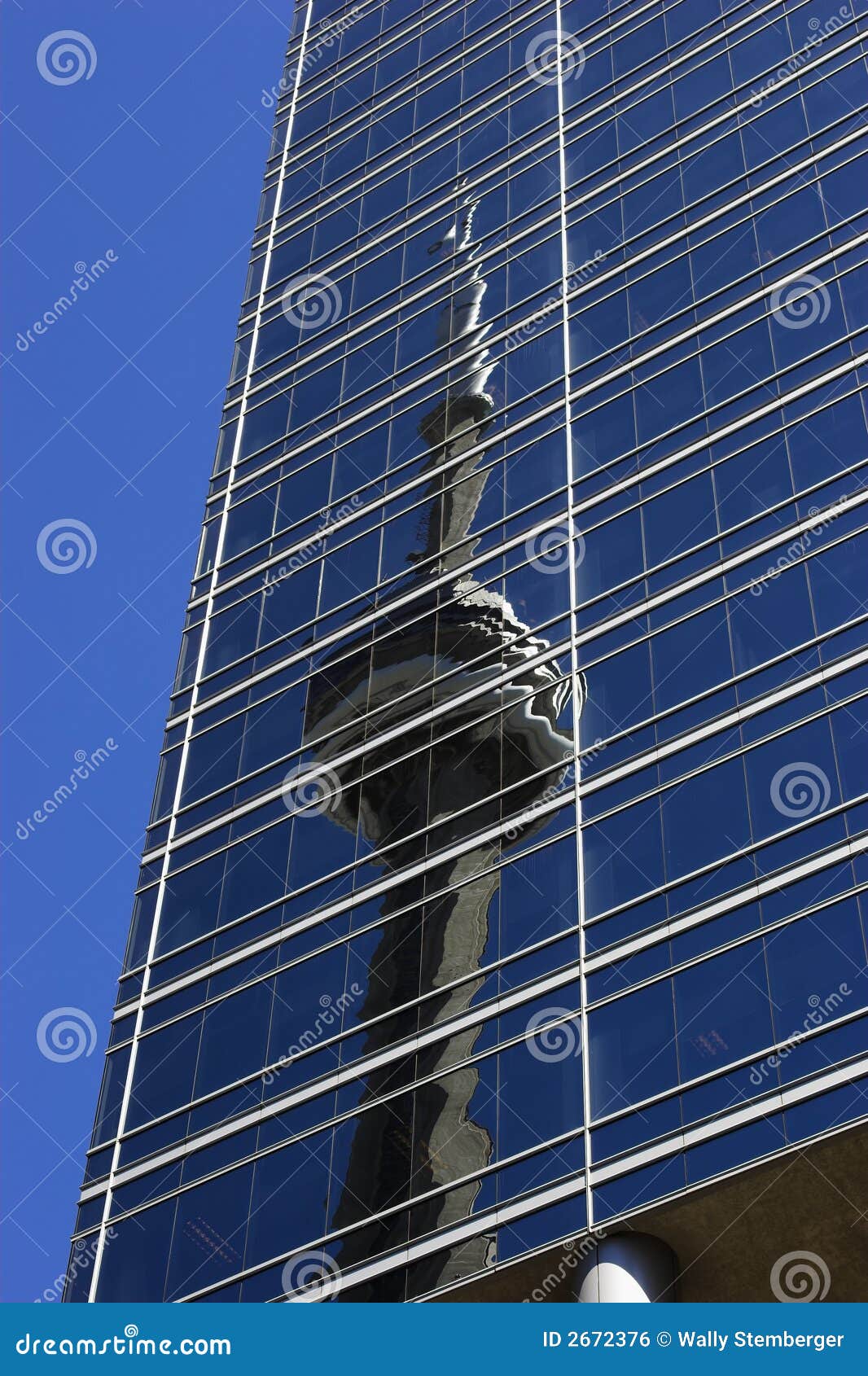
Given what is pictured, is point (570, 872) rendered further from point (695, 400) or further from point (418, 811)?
point (695, 400)

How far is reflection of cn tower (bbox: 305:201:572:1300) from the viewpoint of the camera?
35156mm

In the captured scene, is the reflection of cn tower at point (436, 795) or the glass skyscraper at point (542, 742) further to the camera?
the reflection of cn tower at point (436, 795)

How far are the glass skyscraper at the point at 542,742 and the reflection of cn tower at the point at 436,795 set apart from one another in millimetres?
103

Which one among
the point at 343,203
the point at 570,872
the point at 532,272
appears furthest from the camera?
the point at 343,203

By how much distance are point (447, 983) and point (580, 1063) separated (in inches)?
169

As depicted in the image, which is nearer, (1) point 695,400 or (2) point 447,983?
(2) point 447,983

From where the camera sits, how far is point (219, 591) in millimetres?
52125

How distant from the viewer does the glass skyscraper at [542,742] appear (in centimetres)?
3259

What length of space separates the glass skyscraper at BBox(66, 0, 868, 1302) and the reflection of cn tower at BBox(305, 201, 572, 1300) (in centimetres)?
10

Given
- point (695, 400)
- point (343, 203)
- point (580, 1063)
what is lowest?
point (580, 1063)

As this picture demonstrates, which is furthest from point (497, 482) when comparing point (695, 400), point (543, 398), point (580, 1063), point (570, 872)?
point (580, 1063)

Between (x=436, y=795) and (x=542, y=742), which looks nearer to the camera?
(x=542, y=742)

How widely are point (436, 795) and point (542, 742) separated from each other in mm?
2863

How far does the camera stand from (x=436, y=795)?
41188mm
